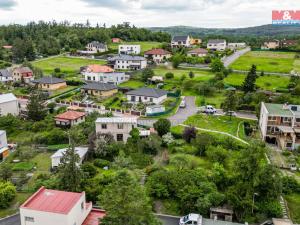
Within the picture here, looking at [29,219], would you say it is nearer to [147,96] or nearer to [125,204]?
[125,204]

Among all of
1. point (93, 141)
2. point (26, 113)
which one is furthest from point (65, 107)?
point (93, 141)

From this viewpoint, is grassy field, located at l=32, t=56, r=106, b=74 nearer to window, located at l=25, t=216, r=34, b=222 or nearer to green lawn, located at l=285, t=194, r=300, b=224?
window, located at l=25, t=216, r=34, b=222

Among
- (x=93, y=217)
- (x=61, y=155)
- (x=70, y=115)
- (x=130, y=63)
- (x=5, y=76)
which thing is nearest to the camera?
(x=93, y=217)

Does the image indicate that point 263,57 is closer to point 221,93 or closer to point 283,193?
point 221,93

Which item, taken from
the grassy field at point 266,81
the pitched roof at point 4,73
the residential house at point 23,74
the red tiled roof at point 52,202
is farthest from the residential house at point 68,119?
the pitched roof at point 4,73

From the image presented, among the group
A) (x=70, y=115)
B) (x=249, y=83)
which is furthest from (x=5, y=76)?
(x=249, y=83)
